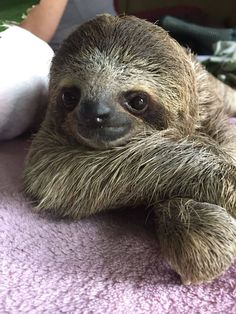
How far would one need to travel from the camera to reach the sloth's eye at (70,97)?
3.33 feet

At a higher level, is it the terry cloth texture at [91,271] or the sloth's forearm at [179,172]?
the sloth's forearm at [179,172]

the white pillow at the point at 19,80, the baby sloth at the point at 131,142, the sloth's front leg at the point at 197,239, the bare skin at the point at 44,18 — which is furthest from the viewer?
the bare skin at the point at 44,18

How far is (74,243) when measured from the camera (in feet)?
3.32

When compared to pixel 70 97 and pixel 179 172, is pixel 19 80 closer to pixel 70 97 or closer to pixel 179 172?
pixel 70 97

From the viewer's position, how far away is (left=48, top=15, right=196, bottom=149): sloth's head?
0.96m

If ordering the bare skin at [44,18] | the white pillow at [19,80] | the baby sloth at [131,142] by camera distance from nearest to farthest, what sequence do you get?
the baby sloth at [131,142]
the white pillow at [19,80]
the bare skin at [44,18]

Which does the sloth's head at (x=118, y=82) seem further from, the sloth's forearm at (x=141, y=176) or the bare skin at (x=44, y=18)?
the bare skin at (x=44, y=18)

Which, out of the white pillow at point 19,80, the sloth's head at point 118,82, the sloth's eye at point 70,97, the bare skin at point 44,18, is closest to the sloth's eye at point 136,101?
the sloth's head at point 118,82

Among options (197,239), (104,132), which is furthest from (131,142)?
(197,239)

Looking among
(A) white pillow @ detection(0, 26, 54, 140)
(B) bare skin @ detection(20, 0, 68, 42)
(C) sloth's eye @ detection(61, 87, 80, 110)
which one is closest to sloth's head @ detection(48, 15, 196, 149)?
(C) sloth's eye @ detection(61, 87, 80, 110)

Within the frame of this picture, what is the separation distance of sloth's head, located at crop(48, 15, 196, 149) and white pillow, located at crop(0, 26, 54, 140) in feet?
1.10

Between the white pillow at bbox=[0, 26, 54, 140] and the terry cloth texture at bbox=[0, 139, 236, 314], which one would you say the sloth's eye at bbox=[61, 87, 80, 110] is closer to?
the terry cloth texture at bbox=[0, 139, 236, 314]

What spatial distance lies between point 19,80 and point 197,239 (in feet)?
2.45

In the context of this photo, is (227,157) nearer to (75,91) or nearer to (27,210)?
(75,91)
